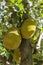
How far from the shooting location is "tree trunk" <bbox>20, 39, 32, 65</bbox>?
1.17m

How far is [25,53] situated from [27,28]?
0.52ft

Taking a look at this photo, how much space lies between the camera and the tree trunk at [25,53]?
117cm

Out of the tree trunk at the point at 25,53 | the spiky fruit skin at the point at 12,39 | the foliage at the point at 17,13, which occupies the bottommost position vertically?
the tree trunk at the point at 25,53

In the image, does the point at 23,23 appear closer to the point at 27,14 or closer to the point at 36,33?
the point at 27,14

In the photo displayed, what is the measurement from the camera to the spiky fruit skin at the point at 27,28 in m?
1.19

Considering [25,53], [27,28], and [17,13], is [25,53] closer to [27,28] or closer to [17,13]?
[27,28]

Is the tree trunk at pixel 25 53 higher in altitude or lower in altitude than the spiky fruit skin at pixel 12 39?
lower

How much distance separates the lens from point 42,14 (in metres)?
1.32

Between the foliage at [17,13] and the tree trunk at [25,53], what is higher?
the foliage at [17,13]

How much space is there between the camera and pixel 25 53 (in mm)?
1171

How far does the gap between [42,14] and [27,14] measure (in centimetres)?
14

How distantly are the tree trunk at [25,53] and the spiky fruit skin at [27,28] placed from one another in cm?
4

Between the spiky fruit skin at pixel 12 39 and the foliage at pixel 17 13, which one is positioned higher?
the foliage at pixel 17 13

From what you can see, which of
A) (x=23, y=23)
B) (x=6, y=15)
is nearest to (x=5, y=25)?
(x=6, y=15)
